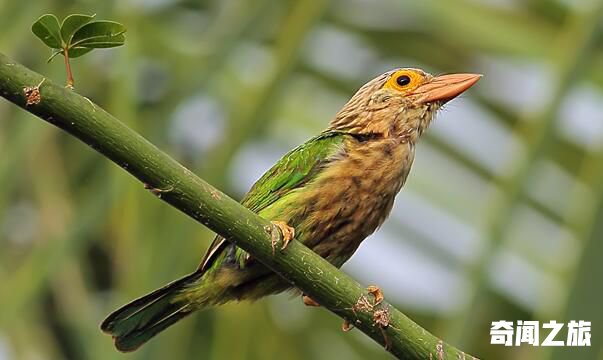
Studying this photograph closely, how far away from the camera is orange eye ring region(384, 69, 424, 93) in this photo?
3.35 metres

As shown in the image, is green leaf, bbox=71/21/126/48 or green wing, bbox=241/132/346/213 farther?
green wing, bbox=241/132/346/213

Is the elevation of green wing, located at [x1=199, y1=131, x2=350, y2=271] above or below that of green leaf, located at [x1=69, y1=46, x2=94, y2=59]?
above

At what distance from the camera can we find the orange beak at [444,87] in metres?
3.10

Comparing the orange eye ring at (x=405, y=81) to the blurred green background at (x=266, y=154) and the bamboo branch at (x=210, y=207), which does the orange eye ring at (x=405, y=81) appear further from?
the bamboo branch at (x=210, y=207)

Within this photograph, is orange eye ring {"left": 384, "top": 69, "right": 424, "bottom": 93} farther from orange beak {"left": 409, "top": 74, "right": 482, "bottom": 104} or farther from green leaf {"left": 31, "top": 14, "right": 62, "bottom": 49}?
green leaf {"left": 31, "top": 14, "right": 62, "bottom": 49}

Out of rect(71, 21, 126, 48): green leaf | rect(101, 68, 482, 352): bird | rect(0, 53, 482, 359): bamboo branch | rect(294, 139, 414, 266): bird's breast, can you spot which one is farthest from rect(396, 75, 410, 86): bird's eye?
rect(71, 21, 126, 48): green leaf

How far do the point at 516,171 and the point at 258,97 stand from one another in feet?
2.23

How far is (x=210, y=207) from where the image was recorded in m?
1.80

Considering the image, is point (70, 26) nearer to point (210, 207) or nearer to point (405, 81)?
point (210, 207)

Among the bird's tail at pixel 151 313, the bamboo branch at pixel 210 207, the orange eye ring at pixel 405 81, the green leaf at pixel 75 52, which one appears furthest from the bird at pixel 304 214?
the green leaf at pixel 75 52

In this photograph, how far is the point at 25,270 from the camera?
294 cm

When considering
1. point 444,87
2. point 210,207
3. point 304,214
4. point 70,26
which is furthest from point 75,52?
point 444,87

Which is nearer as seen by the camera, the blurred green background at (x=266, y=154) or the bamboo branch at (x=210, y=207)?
the bamboo branch at (x=210, y=207)

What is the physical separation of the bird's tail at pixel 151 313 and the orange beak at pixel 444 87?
0.83m
